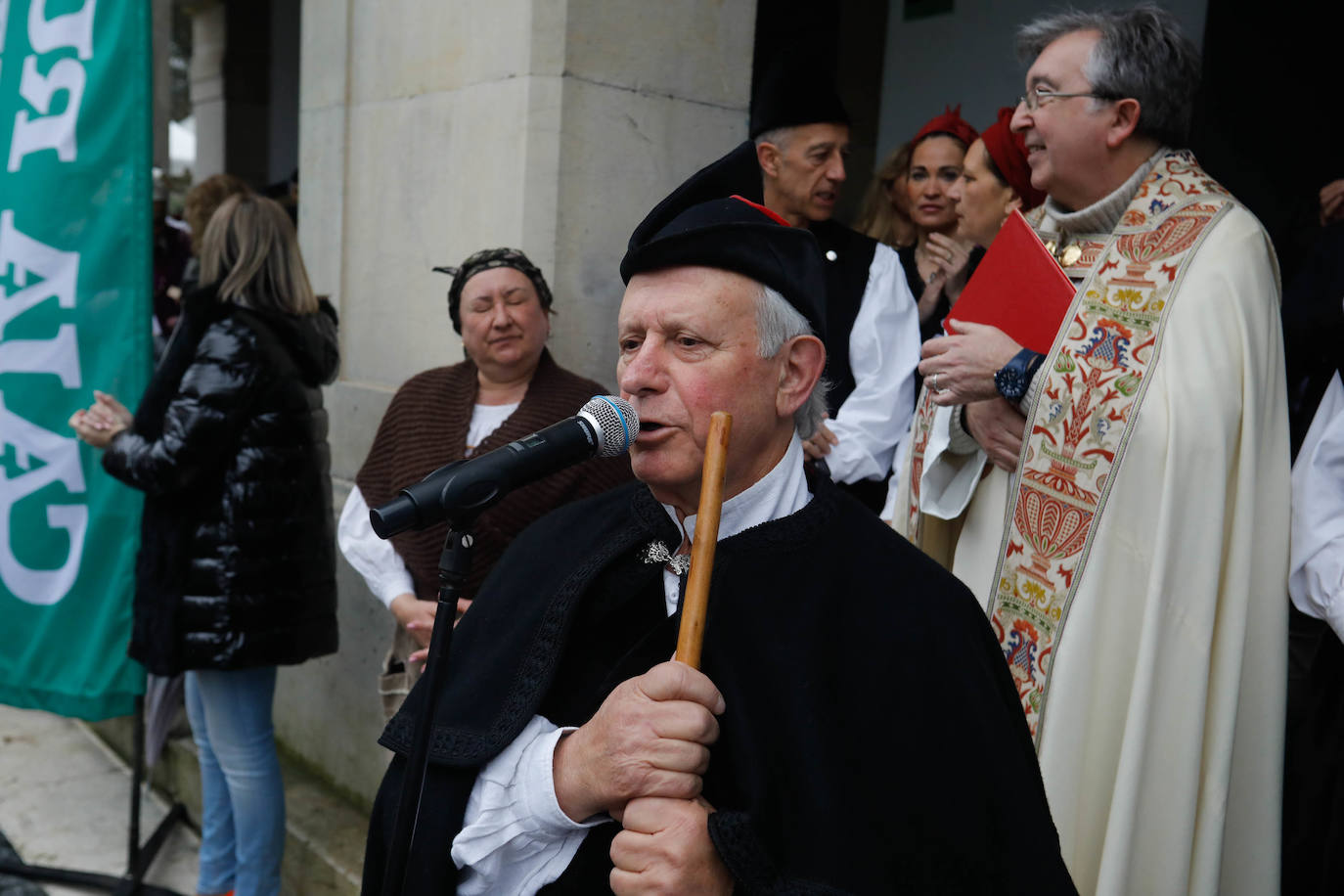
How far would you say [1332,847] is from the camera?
2764 mm

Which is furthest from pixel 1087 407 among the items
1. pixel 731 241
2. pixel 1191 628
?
pixel 731 241

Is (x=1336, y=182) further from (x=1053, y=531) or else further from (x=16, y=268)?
(x=16, y=268)

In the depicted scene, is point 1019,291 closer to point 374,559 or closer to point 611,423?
point 611,423

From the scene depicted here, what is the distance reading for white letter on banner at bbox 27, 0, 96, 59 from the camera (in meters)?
4.20

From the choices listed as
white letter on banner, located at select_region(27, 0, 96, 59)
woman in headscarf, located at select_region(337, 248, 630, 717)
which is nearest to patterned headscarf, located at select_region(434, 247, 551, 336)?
woman in headscarf, located at select_region(337, 248, 630, 717)

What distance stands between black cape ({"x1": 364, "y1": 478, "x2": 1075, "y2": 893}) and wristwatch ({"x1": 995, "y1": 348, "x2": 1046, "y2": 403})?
2.93ft

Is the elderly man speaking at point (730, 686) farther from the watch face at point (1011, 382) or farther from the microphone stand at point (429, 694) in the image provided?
the watch face at point (1011, 382)

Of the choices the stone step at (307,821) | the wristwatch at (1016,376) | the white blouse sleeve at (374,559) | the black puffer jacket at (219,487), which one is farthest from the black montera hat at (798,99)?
the stone step at (307,821)

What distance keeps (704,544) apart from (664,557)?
485 mm

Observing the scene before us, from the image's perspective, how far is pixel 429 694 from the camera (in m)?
1.61

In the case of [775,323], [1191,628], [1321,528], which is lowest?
[1191,628]

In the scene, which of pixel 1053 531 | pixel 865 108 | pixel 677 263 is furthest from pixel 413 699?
pixel 865 108

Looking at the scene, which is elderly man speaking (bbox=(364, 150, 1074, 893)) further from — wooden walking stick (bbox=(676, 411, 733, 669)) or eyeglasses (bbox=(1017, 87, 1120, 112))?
eyeglasses (bbox=(1017, 87, 1120, 112))

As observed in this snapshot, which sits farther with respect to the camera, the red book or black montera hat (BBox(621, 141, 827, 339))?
the red book
